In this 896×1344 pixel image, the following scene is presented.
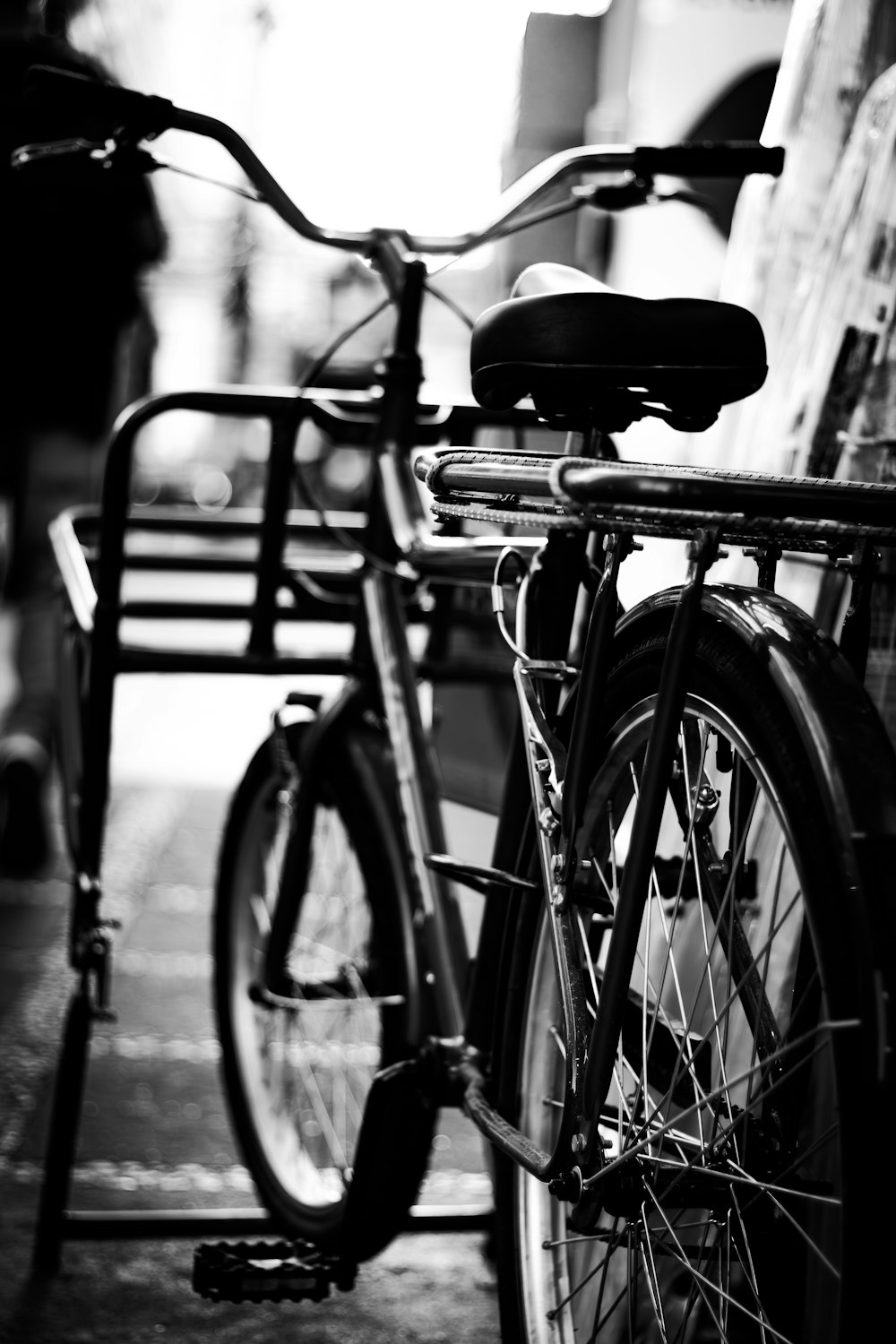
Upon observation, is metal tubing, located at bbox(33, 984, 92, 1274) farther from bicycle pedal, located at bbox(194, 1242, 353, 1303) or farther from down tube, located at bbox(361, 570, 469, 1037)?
down tube, located at bbox(361, 570, 469, 1037)

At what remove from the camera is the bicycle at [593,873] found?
3.54ft

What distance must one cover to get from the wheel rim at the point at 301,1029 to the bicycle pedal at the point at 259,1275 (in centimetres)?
32

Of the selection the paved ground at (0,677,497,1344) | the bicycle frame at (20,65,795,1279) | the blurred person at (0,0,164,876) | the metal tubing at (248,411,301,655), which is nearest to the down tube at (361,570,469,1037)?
the bicycle frame at (20,65,795,1279)

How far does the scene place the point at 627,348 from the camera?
1312mm

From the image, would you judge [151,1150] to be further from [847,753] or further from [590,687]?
[847,753]

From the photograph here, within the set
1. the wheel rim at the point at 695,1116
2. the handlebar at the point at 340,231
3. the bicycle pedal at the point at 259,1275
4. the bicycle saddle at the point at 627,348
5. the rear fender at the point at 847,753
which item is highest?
the handlebar at the point at 340,231

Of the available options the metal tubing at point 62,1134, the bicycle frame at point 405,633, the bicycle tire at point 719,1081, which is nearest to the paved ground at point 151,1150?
the metal tubing at point 62,1134

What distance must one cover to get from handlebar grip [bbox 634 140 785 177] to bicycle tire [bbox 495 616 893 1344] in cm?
88

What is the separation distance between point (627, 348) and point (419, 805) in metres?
0.75

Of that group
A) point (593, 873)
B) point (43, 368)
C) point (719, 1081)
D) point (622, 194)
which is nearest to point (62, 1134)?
point (593, 873)

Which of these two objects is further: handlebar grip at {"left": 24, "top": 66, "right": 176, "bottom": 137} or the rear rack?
handlebar grip at {"left": 24, "top": 66, "right": 176, "bottom": 137}

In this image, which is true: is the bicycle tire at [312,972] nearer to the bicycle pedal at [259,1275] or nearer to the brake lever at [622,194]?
the bicycle pedal at [259,1275]

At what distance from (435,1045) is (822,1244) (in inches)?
18.6

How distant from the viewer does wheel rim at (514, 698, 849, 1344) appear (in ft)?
3.90
